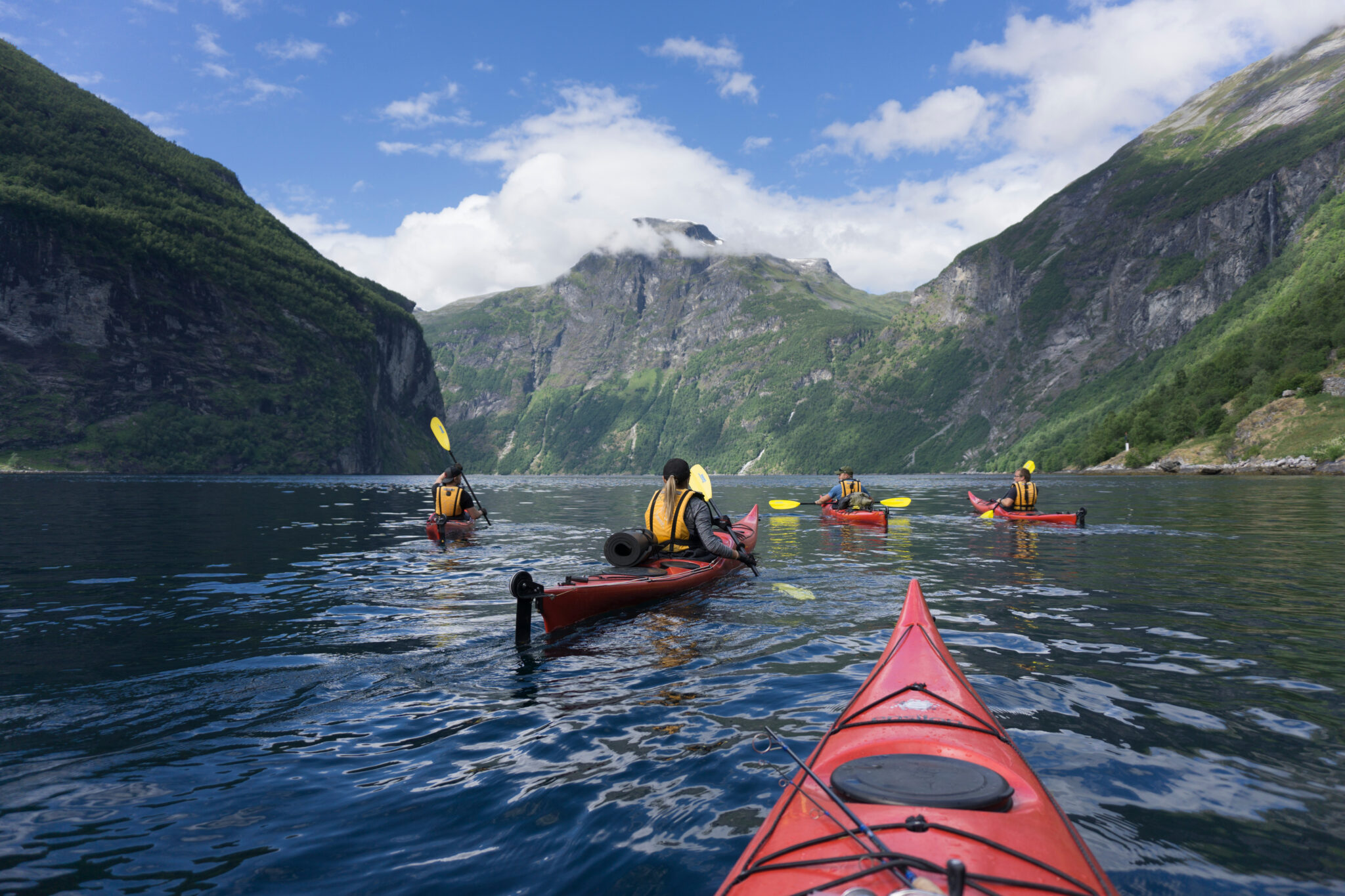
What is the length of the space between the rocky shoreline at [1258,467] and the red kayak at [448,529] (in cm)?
6775

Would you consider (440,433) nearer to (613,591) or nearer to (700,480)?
(700,480)

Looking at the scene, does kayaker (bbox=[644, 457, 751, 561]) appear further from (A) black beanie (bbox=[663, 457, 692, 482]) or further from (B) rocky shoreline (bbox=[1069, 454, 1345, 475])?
(B) rocky shoreline (bbox=[1069, 454, 1345, 475])

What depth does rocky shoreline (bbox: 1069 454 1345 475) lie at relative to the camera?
56.7 meters

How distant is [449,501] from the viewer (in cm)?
2106

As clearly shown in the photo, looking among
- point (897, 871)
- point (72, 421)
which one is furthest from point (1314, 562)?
point (72, 421)

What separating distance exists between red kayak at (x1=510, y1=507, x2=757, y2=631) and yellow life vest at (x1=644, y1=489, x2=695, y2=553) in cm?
26

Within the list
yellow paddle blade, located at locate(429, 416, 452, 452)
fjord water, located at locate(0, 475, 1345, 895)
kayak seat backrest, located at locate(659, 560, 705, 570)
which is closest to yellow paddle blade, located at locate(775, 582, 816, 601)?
fjord water, located at locate(0, 475, 1345, 895)

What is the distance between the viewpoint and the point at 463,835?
4297 millimetres

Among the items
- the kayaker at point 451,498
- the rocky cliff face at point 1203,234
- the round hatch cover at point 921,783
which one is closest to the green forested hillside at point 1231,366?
the rocky cliff face at point 1203,234

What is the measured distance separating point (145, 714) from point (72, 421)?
418 feet

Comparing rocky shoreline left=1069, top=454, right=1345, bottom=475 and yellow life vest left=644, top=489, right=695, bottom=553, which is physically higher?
rocky shoreline left=1069, top=454, right=1345, bottom=475

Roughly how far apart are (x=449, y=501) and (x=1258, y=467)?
78.2 meters

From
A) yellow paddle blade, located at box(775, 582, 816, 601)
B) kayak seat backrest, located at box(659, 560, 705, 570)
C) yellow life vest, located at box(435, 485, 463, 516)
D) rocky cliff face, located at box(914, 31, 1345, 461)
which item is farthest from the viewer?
rocky cliff face, located at box(914, 31, 1345, 461)

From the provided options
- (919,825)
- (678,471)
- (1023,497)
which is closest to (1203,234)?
(1023,497)
